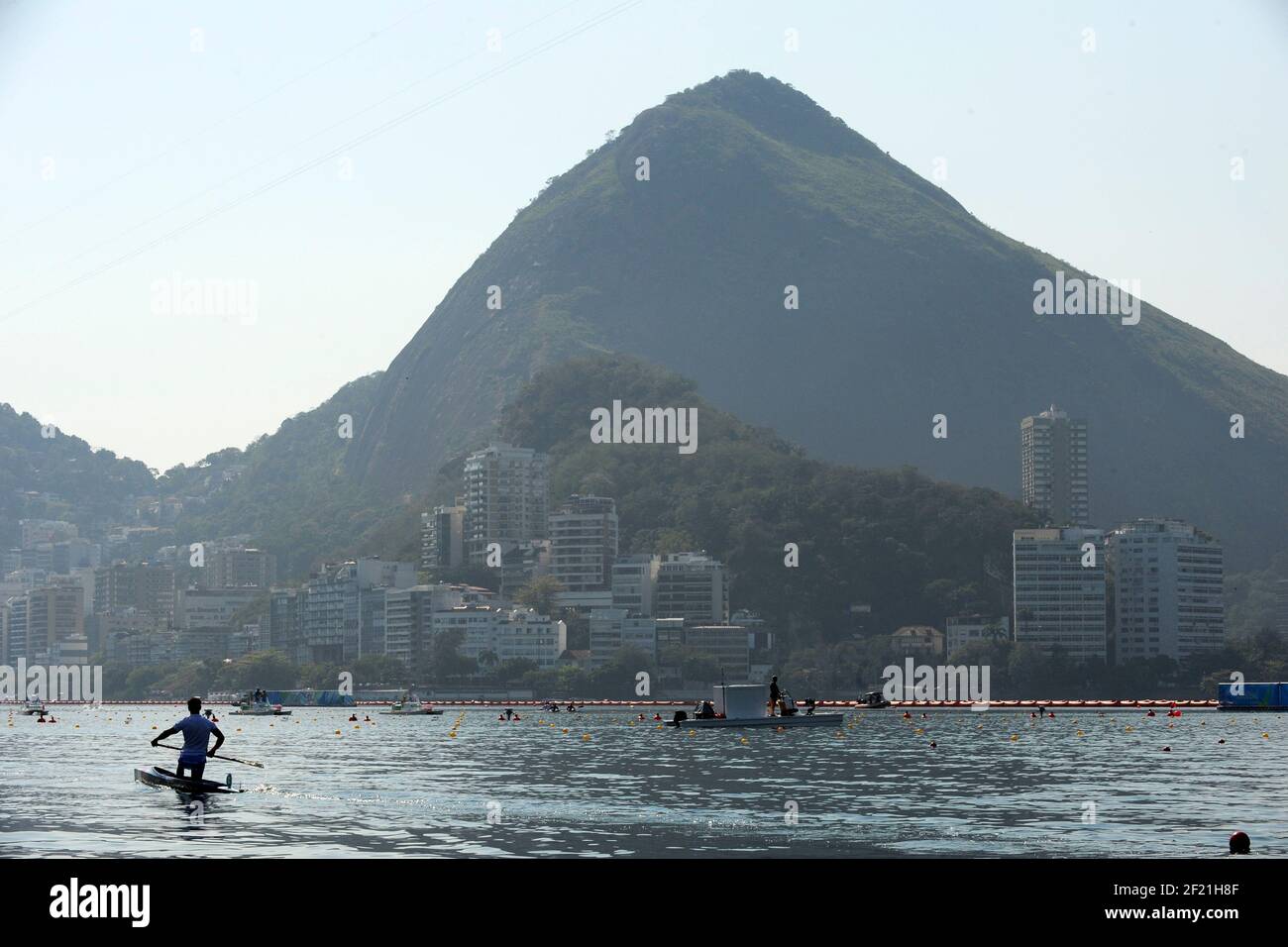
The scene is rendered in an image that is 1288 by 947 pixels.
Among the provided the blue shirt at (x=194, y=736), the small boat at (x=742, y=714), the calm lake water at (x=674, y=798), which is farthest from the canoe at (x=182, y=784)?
the small boat at (x=742, y=714)

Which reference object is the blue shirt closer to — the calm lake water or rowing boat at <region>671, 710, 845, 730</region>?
the calm lake water

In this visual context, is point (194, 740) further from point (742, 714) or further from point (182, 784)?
point (742, 714)

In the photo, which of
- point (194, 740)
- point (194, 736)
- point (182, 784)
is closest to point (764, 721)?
point (182, 784)

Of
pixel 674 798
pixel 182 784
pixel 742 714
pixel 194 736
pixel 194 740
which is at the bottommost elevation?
pixel 742 714

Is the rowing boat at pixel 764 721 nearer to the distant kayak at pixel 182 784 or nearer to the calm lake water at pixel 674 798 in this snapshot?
the calm lake water at pixel 674 798

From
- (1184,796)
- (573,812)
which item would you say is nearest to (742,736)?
(1184,796)

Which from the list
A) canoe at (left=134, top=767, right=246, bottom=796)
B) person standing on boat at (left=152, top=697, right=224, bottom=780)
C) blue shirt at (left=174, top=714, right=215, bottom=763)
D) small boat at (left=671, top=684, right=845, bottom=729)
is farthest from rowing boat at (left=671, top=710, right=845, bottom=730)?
blue shirt at (left=174, top=714, right=215, bottom=763)
